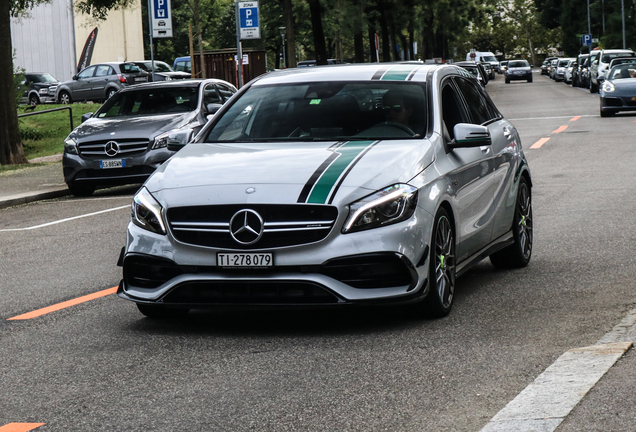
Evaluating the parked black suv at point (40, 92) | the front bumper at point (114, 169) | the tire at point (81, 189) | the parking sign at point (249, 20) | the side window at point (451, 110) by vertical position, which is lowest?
the tire at point (81, 189)

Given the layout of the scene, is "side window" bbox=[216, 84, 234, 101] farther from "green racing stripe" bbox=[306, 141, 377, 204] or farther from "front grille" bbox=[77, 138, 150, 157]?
"green racing stripe" bbox=[306, 141, 377, 204]

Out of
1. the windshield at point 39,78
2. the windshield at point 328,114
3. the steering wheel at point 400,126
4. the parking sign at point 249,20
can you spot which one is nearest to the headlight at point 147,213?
the windshield at point 328,114

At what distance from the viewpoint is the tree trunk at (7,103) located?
2078cm

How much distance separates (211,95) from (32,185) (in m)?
3.33

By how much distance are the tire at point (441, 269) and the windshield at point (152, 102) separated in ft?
34.1

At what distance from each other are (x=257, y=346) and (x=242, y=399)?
1.13 m

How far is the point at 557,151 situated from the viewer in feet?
67.1

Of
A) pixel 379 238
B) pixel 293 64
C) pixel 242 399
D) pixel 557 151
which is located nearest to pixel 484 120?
pixel 379 238

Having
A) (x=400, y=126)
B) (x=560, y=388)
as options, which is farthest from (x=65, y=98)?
(x=560, y=388)

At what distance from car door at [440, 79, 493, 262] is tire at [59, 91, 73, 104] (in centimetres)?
3992

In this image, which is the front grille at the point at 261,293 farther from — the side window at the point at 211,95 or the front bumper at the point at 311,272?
the side window at the point at 211,95

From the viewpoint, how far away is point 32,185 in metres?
18.0

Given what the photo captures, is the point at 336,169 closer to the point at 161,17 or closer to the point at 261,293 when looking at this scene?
the point at 261,293

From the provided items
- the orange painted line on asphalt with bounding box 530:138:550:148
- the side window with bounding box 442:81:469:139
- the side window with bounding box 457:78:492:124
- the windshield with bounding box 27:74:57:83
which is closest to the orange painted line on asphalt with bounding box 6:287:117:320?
the side window with bounding box 442:81:469:139
